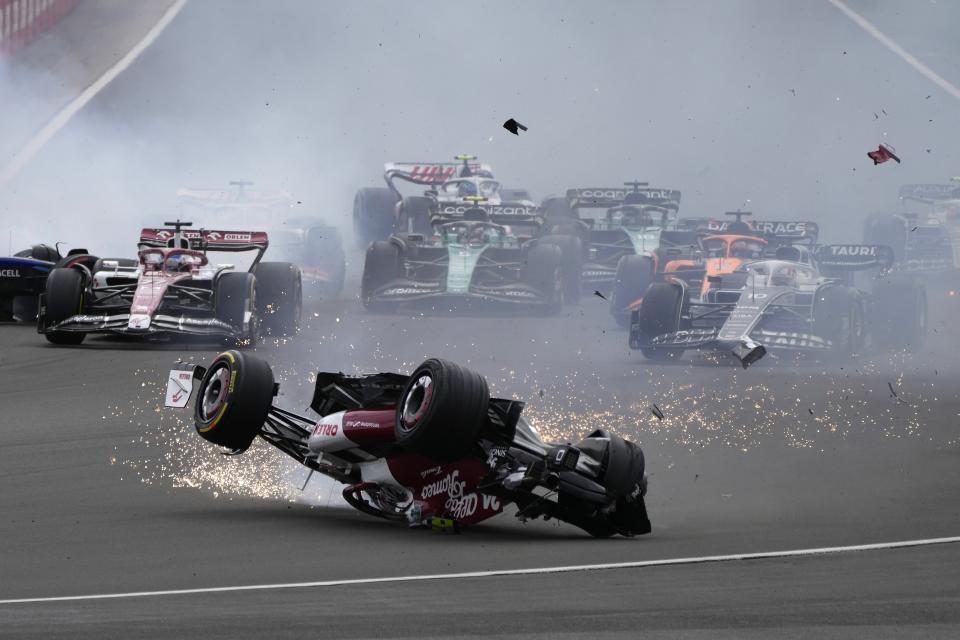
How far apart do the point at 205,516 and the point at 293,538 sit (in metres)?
1.19

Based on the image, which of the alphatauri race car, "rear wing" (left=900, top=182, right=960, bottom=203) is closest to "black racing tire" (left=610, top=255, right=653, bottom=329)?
the alphatauri race car

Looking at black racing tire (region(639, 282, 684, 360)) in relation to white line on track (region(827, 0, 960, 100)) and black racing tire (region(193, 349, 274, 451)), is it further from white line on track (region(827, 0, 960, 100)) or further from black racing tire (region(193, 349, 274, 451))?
white line on track (region(827, 0, 960, 100))

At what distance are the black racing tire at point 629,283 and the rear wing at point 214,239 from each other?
5954 mm

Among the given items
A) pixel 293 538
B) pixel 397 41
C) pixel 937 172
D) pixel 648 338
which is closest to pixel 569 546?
pixel 293 538

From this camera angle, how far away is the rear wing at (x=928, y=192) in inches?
1257

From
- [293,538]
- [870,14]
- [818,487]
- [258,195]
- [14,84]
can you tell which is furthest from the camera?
[870,14]

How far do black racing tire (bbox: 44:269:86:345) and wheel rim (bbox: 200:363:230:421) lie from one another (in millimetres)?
10315

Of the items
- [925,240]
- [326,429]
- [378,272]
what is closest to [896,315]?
[378,272]

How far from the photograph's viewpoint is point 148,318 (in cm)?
Answer: 2009

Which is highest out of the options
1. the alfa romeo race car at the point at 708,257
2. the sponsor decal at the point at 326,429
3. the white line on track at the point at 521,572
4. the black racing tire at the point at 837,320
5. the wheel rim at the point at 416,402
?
the alfa romeo race car at the point at 708,257

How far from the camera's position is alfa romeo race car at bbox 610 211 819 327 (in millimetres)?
22797

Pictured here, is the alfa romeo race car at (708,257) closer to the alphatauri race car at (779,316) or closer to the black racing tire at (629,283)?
the black racing tire at (629,283)

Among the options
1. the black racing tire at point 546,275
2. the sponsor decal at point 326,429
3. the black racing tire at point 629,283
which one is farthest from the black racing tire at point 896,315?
the sponsor decal at point 326,429

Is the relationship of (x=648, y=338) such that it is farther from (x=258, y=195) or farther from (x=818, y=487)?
(x=258, y=195)
